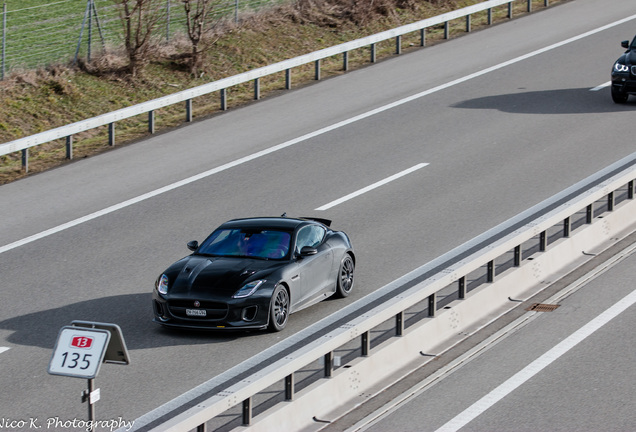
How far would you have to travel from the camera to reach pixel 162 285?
1346 cm

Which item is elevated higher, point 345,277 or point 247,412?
point 247,412

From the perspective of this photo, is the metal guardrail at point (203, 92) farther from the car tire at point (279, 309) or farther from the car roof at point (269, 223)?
the car tire at point (279, 309)

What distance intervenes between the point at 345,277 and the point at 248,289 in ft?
6.50

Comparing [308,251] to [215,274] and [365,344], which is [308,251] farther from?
[365,344]

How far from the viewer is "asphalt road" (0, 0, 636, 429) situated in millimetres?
12734

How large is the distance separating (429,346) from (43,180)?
11.3 meters

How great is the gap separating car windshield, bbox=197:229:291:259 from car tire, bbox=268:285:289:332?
0.76 metres

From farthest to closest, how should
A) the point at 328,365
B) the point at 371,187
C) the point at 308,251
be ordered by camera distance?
the point at 371,187 → the point at 308,251 → the point at 328,365

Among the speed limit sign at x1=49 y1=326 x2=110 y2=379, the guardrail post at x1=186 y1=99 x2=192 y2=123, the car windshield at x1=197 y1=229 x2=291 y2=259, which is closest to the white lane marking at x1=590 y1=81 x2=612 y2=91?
the guardrail post at x1=186 y1=99 x2=192 y2=123

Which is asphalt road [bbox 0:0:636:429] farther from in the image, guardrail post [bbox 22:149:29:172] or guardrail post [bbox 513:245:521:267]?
guardrail post [bbox 513:245:521:267]

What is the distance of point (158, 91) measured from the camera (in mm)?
28188

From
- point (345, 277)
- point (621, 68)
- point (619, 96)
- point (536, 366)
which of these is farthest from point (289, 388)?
point (619, 96)

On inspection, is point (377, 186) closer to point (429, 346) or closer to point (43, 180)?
point (43, 180)

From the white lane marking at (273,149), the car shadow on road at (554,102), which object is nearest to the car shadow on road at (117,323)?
the white lane marking at (273,149)
